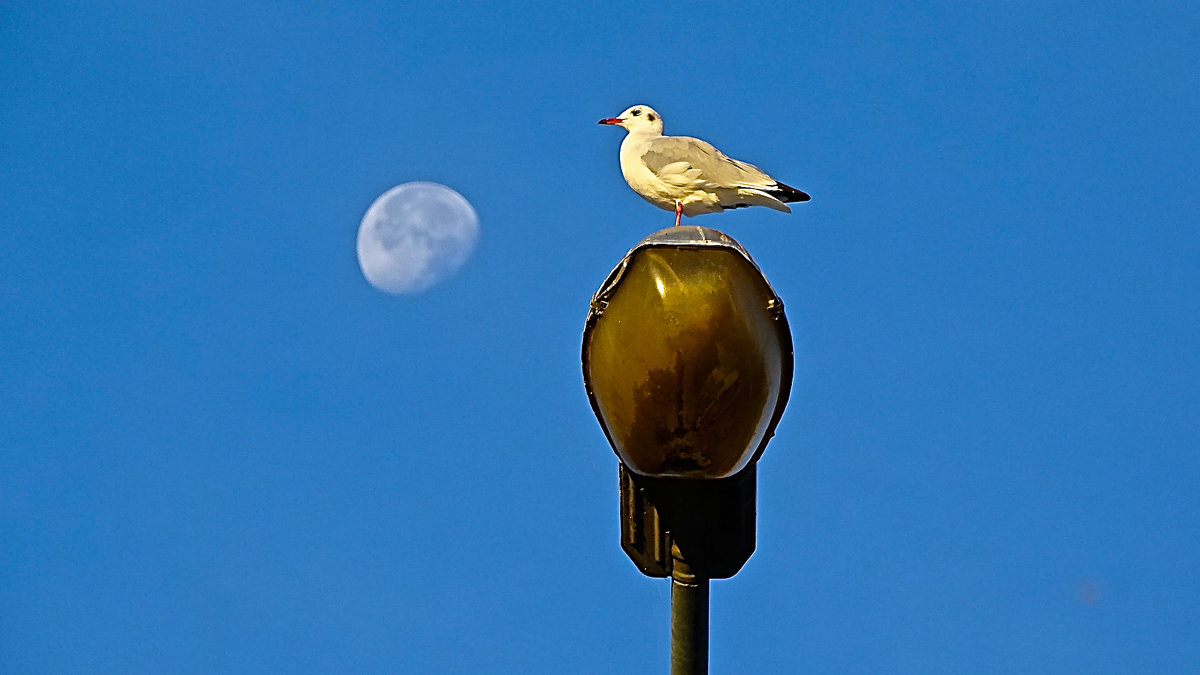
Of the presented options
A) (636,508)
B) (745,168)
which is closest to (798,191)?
(745,168)

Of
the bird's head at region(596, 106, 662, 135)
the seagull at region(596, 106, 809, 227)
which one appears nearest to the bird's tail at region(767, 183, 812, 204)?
the seagull at region(596, 106, 809, 227)

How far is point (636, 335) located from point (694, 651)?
716mm

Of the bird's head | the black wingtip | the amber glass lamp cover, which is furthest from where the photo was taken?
the bird's head

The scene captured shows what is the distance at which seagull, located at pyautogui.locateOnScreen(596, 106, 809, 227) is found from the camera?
7.75m

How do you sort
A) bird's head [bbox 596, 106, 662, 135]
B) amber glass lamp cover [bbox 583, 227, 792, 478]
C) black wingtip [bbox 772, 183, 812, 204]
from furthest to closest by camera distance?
bird's head [bbox 596, 106, 662, 135], black wingtip [bbox 772, 183, 812, 204], amber glass lamp cover [bbox 583, 227, 792, 478]

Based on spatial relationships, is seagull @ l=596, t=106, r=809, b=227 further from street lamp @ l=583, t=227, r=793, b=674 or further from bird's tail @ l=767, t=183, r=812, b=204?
street lamp @ l=583, t=227, r=793, b=674

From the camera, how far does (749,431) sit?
123 inches

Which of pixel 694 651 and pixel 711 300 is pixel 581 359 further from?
pixel 694 651

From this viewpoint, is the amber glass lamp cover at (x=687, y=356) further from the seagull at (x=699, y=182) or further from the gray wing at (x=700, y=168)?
the gray wing at (x=700, y=168)

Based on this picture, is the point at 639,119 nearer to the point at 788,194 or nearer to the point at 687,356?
the point at 788,194

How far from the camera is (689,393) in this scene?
301 centimetres

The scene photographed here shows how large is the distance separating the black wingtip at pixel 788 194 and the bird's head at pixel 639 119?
199cm

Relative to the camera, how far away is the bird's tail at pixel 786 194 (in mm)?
7711

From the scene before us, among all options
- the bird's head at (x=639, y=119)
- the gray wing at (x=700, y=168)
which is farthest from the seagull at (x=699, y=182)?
the bird's head at (x=639, y=119)
